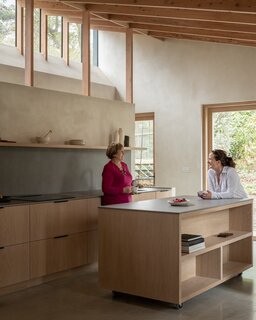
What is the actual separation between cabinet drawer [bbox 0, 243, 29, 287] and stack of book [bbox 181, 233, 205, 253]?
1590 millimetres

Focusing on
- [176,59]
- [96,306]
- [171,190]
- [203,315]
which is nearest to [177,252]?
[203,315]

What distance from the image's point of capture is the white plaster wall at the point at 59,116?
5.21 meters

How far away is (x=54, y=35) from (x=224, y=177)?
3989 mm

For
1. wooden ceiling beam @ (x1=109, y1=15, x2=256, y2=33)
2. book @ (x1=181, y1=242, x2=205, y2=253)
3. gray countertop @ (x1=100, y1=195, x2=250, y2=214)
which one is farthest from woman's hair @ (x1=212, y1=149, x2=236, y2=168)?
wooden ceiling beam @ (x1=109, y1=15, x2=256, y2=33)

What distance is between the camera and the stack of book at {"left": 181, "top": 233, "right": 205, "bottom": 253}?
3.94 metres

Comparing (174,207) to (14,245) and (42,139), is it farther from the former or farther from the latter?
(42,139)

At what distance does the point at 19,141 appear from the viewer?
17.5 feet

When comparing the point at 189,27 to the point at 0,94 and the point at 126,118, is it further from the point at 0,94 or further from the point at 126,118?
the point at 0,94

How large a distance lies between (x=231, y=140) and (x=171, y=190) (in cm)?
136

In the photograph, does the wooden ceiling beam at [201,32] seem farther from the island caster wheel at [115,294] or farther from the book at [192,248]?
the island caster wheel at [115,294]

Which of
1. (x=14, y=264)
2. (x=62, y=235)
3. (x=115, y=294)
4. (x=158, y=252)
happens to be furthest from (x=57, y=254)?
(x=158, y=252)

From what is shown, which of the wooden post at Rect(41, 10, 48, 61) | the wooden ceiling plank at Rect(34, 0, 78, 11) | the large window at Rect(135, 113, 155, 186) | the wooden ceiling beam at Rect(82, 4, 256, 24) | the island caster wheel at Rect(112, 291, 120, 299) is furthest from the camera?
the large window at Rect(135, 113, 155, 186)

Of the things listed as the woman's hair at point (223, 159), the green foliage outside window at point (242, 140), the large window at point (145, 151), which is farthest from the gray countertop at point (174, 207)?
the large window at point (145, 151)

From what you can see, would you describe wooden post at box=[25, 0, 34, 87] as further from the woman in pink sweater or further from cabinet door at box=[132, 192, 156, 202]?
cabinet door at box=[132, 192, 156, 202]
